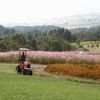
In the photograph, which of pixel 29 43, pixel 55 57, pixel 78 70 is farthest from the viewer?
pixel 29 43

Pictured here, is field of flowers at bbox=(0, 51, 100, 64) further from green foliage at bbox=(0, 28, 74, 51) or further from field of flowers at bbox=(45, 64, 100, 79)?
green foliage at bbox=(0, 28, 74, 51)

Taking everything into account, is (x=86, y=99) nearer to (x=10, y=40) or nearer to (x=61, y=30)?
(x=10, y=40)

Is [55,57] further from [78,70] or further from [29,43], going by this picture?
[29,43]

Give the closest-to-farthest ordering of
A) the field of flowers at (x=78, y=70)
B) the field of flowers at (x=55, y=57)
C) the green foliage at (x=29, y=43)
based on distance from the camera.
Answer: the field of flowers at (x=78, y=70), the field of flowers at (x=55, y=57), the green foliage at (x=29, y=43)

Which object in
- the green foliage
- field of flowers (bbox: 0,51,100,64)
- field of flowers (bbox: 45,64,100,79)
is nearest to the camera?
field of flowers (bbox: 45,64,100,79)

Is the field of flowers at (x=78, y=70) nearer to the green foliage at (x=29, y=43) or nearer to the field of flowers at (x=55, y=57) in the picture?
the field of flowers at (x=55, y=57)

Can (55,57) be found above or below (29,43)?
below

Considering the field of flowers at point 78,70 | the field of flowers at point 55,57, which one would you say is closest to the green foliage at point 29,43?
the field of flowers at point 55,57

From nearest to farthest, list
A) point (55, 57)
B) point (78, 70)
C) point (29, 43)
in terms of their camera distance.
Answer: point (78, 70) → point (55, 57) → point (29, 43)

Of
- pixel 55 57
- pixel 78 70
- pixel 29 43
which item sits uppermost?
pixel 29 43

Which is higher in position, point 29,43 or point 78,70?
point 29,43

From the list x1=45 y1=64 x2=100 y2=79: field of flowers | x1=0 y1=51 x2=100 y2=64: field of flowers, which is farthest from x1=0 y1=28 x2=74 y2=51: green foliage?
x1=45 y1=64 x2=100 y2=79: field of flowers

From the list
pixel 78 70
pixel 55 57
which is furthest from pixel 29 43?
pixel 78 70

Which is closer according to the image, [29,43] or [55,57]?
[55,57]
